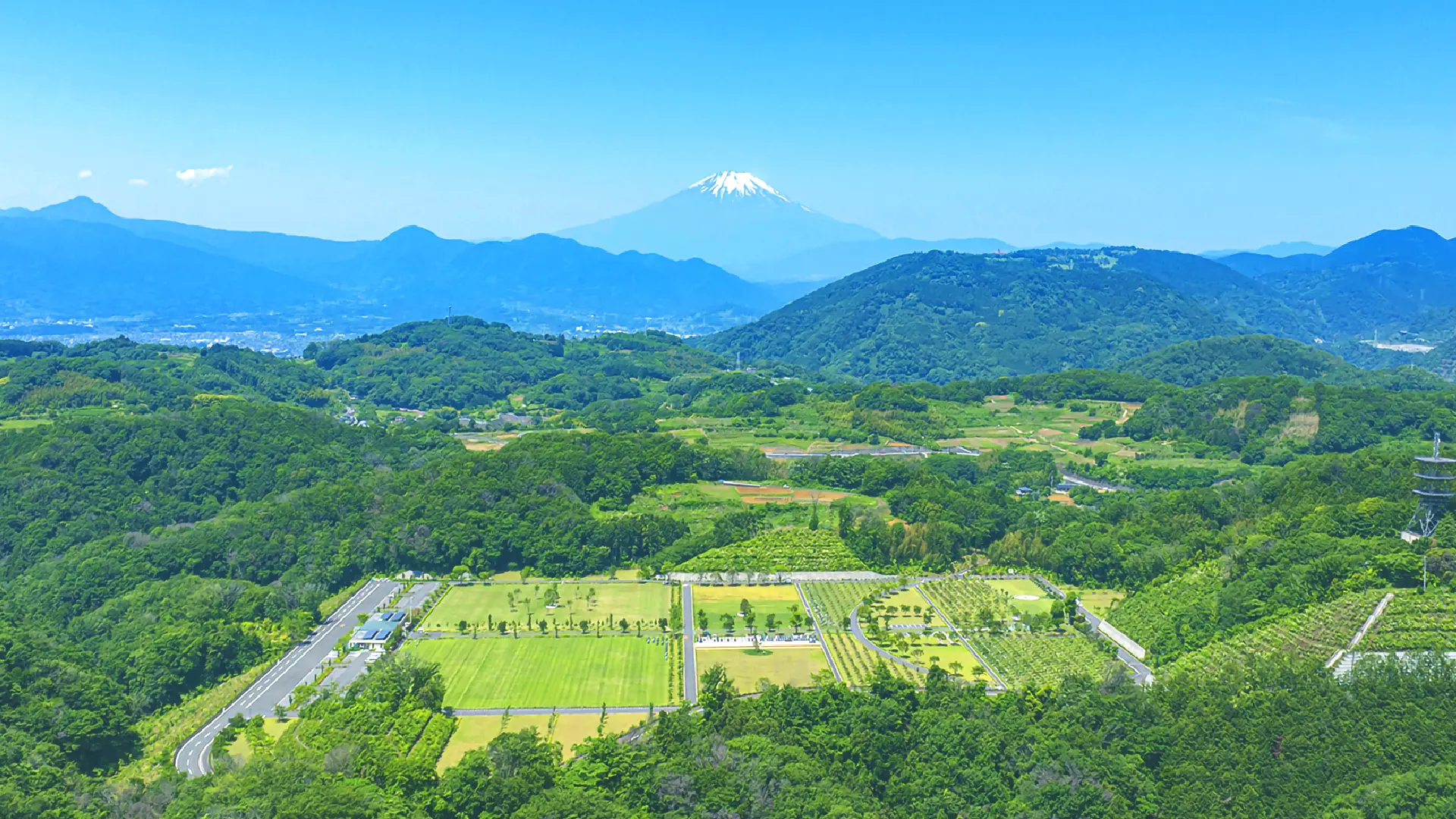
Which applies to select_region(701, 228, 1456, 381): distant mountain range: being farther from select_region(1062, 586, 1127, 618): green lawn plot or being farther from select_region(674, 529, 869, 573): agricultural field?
select_region(1062, 586, 1127, 618): green lawn plot

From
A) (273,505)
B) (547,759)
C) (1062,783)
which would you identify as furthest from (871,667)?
(273,505)

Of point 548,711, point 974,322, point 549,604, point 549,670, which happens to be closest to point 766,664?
point 549,670

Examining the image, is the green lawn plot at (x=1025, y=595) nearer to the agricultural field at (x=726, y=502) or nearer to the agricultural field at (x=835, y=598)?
the agricultural field at (x=835, y=598)

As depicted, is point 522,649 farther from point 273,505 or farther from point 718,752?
point 273,505

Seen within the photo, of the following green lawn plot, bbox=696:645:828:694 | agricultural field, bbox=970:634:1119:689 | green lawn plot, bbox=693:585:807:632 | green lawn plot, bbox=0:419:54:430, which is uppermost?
green lawn plot, bbox=0:419:54:430

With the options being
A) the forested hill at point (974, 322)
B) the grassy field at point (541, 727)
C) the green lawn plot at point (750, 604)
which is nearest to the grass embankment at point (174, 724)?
the grassy field at point (541, 727)

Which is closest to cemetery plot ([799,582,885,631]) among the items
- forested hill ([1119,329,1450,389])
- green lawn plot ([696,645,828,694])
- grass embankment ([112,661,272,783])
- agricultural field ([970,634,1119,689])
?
green lawn plot ([696,645,828,694])

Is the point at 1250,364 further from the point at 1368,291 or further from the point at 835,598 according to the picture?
the point at 1368,291
